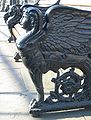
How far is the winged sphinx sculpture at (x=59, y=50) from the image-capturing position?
11.2 feet

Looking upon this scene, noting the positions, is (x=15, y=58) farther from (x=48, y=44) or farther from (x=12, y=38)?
(x=48, y=44)

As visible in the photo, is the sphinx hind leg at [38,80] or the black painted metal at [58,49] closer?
the black painted metal at [58,49]

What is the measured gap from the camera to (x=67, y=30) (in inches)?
138

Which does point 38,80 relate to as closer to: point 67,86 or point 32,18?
point 67,86

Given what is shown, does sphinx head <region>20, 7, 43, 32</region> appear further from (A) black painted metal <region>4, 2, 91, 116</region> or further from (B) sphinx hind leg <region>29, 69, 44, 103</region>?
(B) sphinx hind leg <region>29, 69, 44, 103</region>

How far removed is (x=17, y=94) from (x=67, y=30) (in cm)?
105

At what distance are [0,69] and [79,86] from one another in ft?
6.04

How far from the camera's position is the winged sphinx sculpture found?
341cm

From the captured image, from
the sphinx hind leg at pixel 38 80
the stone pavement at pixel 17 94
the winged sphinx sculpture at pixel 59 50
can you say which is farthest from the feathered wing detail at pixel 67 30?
the stone pavement at pixel 17 94

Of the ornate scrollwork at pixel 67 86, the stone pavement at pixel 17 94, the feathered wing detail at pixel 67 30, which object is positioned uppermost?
the feathered wing detail at pixel 67 30

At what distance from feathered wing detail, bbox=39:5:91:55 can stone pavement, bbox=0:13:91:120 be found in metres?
0.59

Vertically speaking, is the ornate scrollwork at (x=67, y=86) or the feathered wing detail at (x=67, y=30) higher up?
the feathered wing detail at (x=67, y=30)

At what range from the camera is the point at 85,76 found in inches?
147

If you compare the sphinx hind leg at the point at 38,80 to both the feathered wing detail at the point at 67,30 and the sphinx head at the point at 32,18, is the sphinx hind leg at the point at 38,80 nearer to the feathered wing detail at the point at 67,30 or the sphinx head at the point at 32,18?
the feathered wing detail at the point at 67,30
